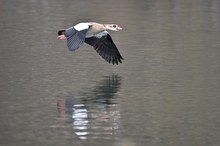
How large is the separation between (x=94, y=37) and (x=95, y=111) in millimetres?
4477

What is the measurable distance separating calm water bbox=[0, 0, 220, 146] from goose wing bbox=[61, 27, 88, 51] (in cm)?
79

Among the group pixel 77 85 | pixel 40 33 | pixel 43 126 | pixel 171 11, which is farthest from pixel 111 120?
pixel 171 11

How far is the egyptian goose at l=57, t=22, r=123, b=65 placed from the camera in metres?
20.5

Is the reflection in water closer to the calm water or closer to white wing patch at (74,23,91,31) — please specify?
the calm water

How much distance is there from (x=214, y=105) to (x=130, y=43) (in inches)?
363

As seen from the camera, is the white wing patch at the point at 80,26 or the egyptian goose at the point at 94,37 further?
the white wing patch at the point at 80,26

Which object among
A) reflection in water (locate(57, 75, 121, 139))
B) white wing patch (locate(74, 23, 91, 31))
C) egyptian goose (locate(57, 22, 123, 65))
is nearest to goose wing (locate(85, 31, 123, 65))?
egyptian goose (locate(57, 22, 123, 65))

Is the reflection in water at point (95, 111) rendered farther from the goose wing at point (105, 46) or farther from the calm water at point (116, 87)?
the goose wing at point (105, 46)

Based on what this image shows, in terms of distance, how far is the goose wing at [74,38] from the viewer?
2038 cm

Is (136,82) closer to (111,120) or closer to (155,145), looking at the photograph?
(111,120)

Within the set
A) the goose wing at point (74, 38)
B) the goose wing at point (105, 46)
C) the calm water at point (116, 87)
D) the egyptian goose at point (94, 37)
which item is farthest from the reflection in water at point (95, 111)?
the goose wing at point (105, 46)

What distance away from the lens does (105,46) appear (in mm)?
22016

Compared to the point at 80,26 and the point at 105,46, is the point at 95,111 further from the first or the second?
the point at 105,46

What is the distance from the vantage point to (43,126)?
16.3 m
